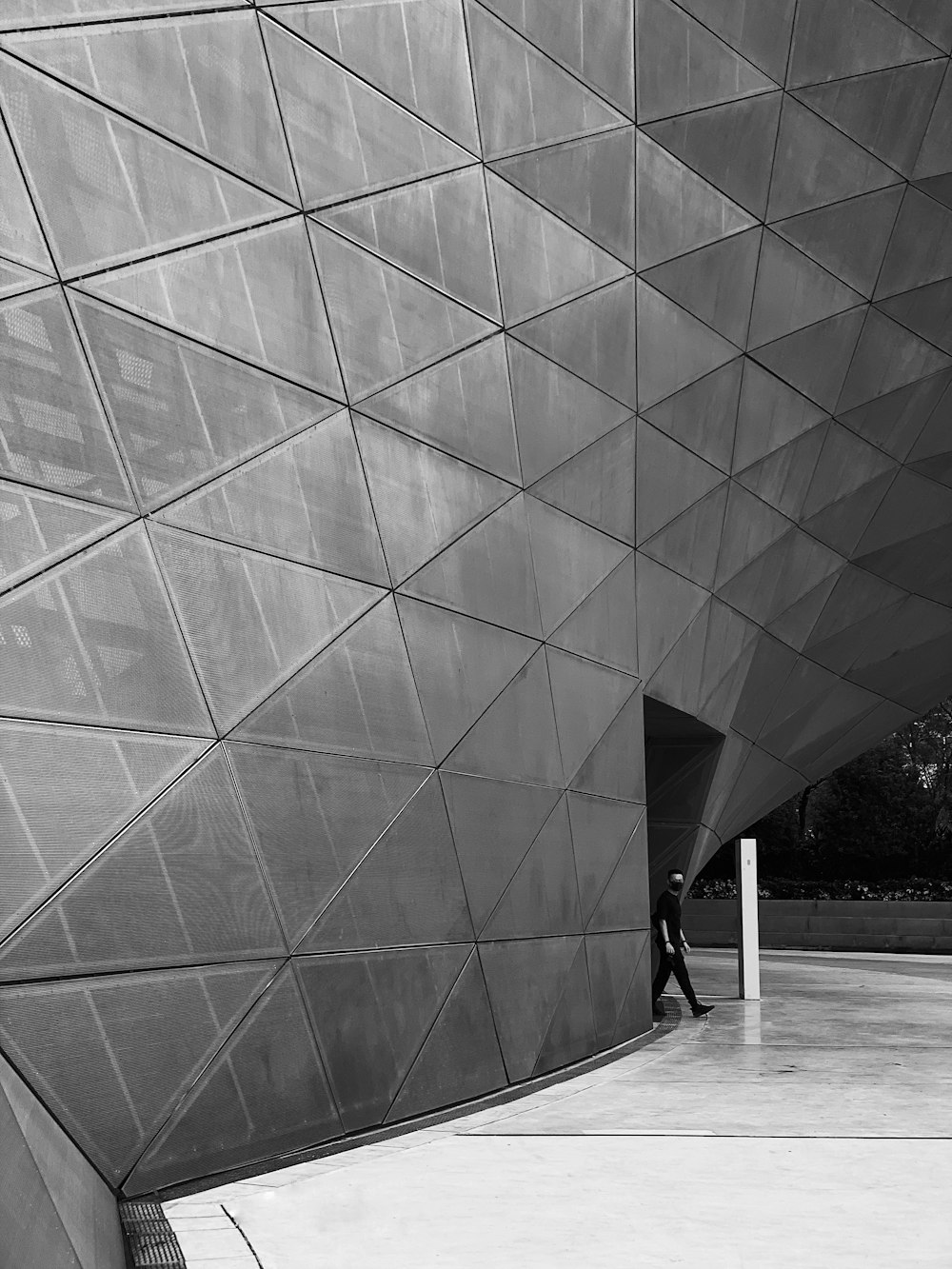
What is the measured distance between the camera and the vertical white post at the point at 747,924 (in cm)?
2047

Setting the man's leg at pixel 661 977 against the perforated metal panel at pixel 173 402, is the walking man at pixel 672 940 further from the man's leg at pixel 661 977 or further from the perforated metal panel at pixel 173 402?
the perforated metal panel at pixel 173 402

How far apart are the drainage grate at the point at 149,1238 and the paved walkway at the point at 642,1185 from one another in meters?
0.08

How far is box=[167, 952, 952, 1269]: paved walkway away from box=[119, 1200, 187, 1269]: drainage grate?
8cm

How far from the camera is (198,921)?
7.93 metres

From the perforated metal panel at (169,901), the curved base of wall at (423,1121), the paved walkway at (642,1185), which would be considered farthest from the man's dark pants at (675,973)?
the perforated metal panel at (169,901)

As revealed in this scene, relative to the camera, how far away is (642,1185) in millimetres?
7219

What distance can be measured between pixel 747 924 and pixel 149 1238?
52.6 feet

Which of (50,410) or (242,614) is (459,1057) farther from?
(50,410)

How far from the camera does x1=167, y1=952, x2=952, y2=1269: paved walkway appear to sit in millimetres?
5812

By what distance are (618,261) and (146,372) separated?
7365 millimetres

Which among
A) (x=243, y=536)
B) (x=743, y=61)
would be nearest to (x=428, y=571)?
(x=243, y=536)

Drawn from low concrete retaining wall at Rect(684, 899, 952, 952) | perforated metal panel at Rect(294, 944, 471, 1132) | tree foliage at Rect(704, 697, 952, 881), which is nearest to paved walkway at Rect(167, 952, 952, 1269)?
perforated metal panel at Rect(294, 944, 471, 1132)

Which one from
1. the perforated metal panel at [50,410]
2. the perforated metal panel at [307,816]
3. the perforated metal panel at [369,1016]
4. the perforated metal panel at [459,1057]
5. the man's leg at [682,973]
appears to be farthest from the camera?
the man's leg at [682,973]

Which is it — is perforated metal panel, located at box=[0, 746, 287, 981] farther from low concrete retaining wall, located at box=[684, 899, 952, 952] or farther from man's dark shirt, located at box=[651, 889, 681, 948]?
low concrete retaining wall, located at box=[684, 899, 952, 952]
